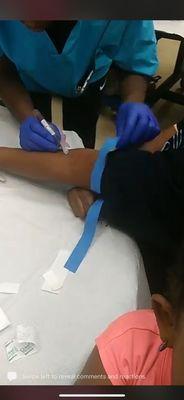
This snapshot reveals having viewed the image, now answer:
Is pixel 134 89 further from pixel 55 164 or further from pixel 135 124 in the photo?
pixel 55 164

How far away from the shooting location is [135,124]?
0.64m

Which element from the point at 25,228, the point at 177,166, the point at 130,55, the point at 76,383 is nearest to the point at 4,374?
the point at 76,383

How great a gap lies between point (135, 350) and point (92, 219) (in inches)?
7.7

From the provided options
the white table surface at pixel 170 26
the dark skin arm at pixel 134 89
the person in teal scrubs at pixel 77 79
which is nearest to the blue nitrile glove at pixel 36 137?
the person in teal scrubs at pixel 77 79

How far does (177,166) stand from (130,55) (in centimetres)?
17

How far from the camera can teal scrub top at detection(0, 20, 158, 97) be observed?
24.5 inches

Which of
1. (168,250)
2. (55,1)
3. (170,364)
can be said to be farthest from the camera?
(168,250)

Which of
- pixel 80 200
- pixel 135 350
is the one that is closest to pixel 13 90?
pixel 80 200

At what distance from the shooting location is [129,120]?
637 mm

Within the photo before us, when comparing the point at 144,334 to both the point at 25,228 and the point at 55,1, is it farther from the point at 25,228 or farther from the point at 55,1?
the point at 55,1

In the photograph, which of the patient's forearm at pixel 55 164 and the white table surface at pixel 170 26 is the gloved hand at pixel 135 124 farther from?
the white table surface at pixel 170 26

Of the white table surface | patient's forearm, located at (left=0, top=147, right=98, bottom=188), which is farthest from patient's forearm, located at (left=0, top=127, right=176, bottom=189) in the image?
the white table surface

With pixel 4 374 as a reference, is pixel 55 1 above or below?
above

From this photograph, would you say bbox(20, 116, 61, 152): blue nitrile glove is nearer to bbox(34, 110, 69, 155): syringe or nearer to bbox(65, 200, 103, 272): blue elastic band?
bbox(34, 110, 69, 155): syringe
